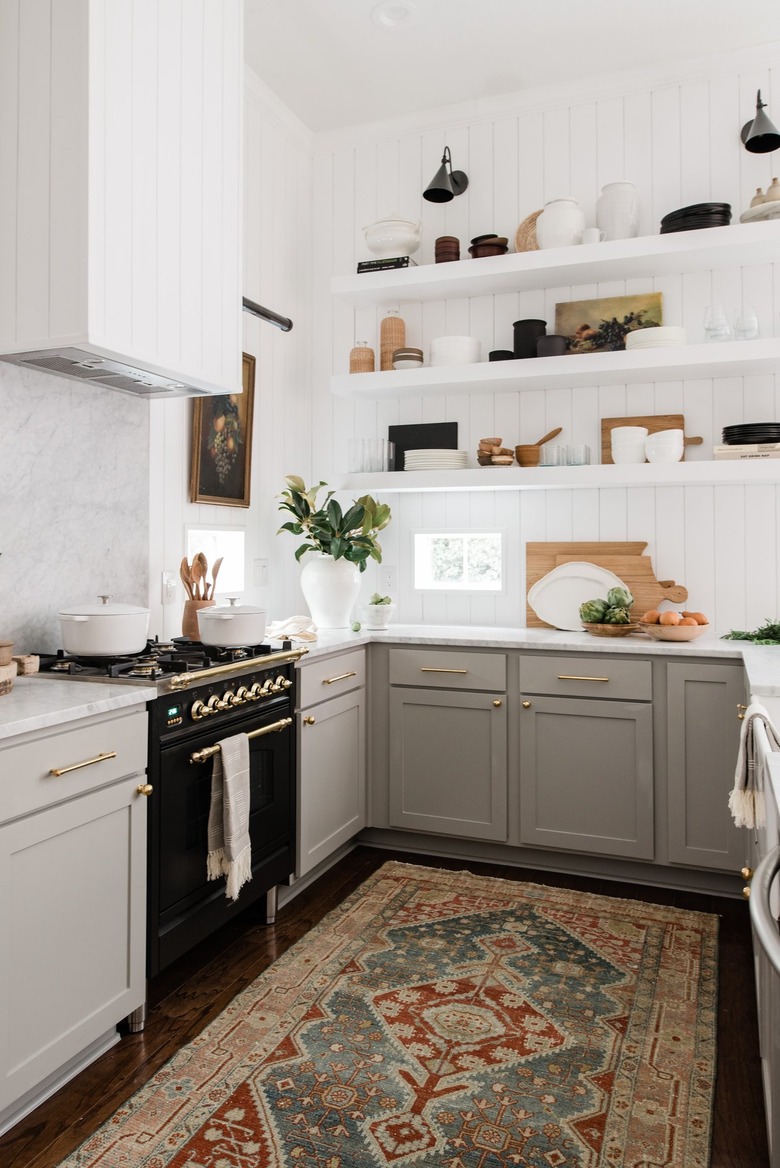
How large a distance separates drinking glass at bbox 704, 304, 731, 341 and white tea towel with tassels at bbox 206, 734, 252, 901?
96.8 inches

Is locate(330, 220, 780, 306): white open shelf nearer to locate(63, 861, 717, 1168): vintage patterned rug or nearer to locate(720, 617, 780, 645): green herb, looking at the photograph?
locate(720, 617, 780, 645): green herb

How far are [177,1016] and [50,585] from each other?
1285 mm

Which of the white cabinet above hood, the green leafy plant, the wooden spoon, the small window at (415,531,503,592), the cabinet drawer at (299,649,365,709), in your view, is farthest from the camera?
the small window at (415,531,503,592)

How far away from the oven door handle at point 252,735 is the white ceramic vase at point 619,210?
243cm

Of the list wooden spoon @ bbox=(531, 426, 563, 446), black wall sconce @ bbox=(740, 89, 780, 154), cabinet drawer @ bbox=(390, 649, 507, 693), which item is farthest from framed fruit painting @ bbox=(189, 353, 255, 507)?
black wall sconce @ bbox=(740, 89, 780, 154)

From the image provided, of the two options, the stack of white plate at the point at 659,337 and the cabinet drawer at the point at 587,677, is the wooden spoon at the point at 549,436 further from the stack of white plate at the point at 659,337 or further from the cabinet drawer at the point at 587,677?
the cabinet drawer at the point at 587,677

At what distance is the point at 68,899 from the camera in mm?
1867

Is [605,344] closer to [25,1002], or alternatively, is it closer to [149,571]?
[149,571]

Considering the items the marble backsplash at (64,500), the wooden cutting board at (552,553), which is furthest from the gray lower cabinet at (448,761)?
the marble backsplash at (64,500)

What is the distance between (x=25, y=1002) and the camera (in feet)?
5.71

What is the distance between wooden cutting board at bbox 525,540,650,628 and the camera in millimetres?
3652

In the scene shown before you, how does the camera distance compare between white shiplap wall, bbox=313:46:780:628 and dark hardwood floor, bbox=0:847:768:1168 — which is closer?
dark hardwood floor, bbox=0:847:768:1168

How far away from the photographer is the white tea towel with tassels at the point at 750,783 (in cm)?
176

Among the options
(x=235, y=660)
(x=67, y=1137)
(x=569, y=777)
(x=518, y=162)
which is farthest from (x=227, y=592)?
(x=518, y=162)
